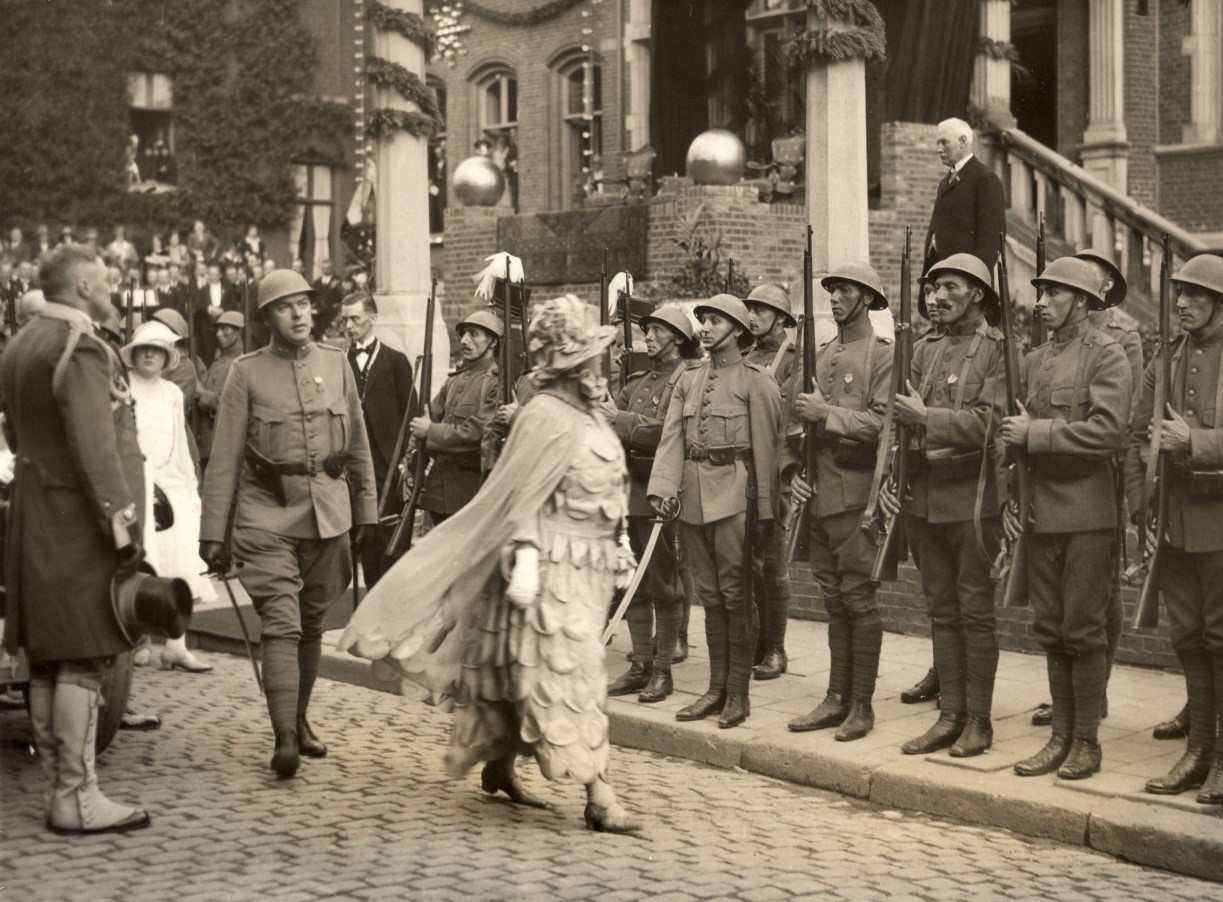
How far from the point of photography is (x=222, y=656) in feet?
34.6

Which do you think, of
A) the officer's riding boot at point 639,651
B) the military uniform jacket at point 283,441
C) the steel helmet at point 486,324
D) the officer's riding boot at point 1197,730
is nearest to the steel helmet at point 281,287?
the military uniform jacket at point 283,441

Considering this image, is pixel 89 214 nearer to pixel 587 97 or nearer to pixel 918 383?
pixel 587 97

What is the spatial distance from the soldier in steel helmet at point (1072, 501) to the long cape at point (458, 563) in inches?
74.2

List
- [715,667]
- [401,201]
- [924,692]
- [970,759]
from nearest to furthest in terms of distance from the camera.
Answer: [970,759], [715,667], [924,692], [401,201]

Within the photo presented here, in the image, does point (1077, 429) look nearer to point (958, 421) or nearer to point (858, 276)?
point (958, 421)

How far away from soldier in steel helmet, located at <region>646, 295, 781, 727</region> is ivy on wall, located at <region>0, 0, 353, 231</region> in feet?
69.5

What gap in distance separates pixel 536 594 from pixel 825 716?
2076mm

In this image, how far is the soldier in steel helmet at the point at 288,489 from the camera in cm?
706

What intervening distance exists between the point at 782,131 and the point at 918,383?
497 inches

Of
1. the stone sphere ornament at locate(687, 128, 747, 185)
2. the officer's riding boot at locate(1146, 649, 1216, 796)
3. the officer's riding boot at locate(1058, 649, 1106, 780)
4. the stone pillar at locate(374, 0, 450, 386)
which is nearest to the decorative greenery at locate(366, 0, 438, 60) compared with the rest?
the stone pillar at locate(374, 0, 450, 386)

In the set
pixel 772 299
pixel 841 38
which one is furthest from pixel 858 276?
pixel 841 38

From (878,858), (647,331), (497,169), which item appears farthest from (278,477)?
(497,169)

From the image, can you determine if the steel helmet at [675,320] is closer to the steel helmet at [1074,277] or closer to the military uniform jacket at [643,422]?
the military uniform jacket at [643,422]

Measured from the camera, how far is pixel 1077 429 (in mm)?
6492
